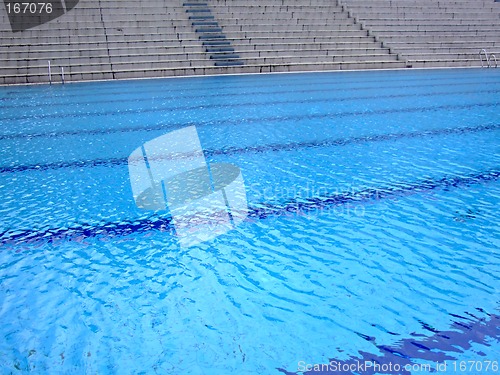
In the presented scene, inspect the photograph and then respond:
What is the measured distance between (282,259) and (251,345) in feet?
1.98

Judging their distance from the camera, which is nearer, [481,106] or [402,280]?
[402,280]

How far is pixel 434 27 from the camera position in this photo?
12.4 metres

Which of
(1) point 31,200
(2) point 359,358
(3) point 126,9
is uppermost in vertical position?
(3) point 126,9

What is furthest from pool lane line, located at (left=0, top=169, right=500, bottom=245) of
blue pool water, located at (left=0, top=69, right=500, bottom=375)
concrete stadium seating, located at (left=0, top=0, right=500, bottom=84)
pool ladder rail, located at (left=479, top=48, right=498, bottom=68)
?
pool ladder rail, located at (left=479, top=48, right=498, bottom=68)

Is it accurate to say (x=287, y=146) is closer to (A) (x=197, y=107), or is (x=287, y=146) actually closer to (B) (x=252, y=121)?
(B) (x=252, y=121)

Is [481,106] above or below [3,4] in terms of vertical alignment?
below

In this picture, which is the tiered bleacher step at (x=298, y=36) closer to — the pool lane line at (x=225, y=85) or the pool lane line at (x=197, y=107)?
the pool lane line at (x=225, y=85)

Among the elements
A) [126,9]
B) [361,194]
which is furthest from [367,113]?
[126,9]

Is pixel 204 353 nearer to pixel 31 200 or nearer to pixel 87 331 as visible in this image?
pixel 87 331

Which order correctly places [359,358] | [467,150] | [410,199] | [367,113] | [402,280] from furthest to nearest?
[367,113] < [467,150] < [410,199] < [402,280] < [359,358]

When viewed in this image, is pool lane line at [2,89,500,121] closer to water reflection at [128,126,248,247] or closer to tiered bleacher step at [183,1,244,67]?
water reflection at [128,126,248,247]

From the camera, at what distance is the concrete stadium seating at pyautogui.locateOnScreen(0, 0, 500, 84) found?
9602 mm

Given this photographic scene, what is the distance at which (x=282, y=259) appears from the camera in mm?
2010

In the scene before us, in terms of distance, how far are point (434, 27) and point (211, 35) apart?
6024mm
